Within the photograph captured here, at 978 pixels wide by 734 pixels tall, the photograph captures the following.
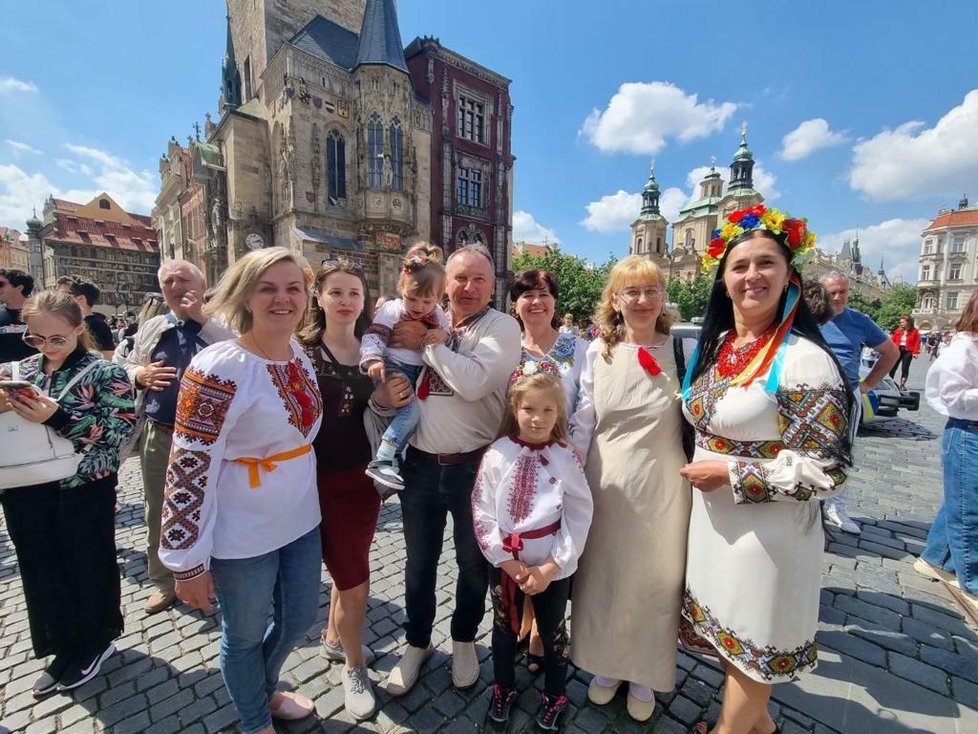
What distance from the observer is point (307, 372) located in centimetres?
207

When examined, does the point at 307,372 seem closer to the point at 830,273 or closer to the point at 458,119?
the point at 830,273

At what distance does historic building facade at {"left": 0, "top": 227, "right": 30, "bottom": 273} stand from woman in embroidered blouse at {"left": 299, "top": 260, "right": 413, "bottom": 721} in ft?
274

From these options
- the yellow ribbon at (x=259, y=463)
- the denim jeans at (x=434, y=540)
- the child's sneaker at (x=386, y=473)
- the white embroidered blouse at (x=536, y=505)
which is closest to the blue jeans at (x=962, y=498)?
the white embroidered blouse at (x=536, y=505)

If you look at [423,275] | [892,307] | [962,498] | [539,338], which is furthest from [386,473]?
[892,307]

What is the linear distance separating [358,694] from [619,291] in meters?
2.68

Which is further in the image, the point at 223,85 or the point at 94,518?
the point at 223,85

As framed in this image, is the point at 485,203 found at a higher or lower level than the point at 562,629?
higher

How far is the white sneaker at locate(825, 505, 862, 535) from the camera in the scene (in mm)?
4414

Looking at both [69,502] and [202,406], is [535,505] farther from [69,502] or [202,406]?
[69,502]

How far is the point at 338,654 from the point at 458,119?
1122 inches

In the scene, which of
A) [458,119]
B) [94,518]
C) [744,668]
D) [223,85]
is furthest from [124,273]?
[744,668]

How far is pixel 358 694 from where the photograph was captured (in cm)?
241

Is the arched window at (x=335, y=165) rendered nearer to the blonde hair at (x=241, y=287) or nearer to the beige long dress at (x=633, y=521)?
the blonde hair at (x=241, y=287)

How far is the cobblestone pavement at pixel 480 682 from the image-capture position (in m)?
2.32
